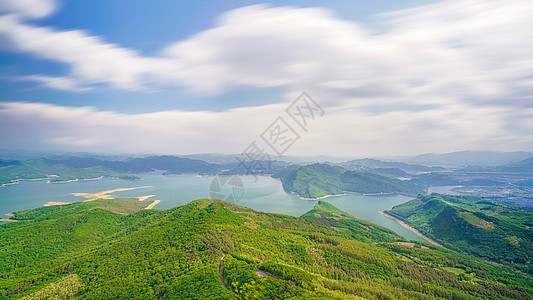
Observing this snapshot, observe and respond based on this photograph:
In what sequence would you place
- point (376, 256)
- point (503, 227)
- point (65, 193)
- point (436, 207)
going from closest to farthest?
point (376, 256) < point (503, 227) < point (436, 207) < point (65, 193)

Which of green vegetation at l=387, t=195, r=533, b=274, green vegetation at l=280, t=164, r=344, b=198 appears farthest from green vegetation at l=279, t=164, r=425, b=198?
green vegetation at l=387, t=195, r=533, b=274

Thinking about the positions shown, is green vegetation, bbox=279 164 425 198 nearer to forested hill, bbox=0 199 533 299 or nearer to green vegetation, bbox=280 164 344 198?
green vegetation, bbox=280 164 344 198

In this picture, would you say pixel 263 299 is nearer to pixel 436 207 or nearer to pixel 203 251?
pixel 203 251

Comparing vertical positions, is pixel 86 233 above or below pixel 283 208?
above

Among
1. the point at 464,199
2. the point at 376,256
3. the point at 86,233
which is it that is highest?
the point at 86,233

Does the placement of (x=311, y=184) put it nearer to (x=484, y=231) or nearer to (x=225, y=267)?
(x=484, y=231)

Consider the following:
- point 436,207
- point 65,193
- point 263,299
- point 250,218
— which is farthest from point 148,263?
point 65,193
